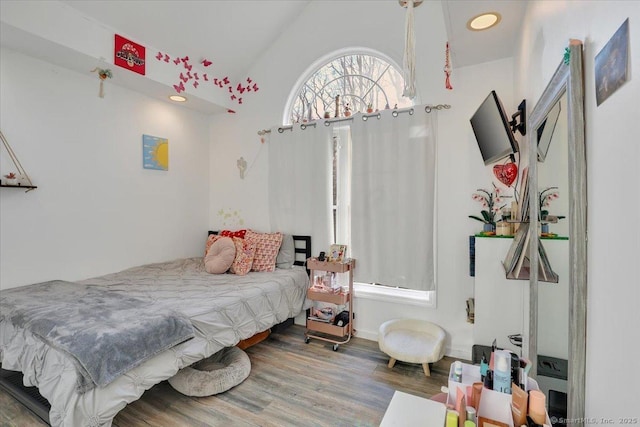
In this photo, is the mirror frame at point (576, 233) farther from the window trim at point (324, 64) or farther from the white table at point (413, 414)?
the window trim at point (324, 64)

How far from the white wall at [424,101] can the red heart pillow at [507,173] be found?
10cm

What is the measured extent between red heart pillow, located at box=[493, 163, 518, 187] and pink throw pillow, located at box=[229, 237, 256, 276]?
7.69ft

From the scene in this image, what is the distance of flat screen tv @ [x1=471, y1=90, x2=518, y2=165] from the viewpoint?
1917mm

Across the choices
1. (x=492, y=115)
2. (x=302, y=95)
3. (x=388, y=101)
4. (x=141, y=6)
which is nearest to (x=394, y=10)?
(x=388, y=101)

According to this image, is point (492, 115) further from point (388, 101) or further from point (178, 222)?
point (178, 222)

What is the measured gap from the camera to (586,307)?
0.87 m

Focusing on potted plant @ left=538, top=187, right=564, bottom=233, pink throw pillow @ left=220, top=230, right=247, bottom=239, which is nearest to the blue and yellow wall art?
pink throw pillow @ left=220, top=230, right=247, bottom=239

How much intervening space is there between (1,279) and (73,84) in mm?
1694

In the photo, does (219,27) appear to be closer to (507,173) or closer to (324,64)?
(324,64)

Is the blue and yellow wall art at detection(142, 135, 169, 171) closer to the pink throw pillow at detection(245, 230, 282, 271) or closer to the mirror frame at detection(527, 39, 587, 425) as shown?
the pink throw pillow at detection(245, 230, 282, 271)

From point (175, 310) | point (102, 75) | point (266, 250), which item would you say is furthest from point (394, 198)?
point (102, 75)

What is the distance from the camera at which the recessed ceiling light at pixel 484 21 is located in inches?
71.3

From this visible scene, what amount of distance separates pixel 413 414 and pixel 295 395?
1381mm

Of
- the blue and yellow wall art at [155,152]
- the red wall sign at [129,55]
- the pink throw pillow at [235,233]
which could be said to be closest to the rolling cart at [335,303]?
the pink throw pillow at [235,233]
